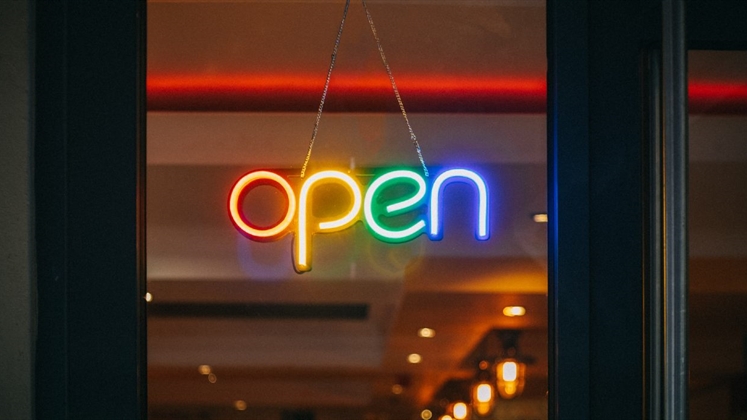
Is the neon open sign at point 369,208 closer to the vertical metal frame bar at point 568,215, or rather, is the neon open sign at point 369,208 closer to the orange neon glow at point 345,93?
the vertical metal frame bar at point 568,215

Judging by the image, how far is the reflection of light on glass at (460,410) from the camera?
12.2 m

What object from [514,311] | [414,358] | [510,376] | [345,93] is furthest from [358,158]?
[414,358]

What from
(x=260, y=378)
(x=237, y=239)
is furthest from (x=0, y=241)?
(x=260, y=378)

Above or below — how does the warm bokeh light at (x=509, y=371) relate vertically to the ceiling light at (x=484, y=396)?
above

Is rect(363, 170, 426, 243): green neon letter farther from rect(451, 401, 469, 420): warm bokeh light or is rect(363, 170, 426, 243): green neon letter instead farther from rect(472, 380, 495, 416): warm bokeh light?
rect(451, 401, 469, 420): warm bokeh light

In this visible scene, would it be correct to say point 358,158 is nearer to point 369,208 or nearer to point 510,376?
point 369,208

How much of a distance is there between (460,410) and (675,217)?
33.9ft

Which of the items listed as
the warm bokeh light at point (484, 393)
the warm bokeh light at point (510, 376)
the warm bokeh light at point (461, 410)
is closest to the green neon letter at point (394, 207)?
the warm bokeh light at point (510, 376)

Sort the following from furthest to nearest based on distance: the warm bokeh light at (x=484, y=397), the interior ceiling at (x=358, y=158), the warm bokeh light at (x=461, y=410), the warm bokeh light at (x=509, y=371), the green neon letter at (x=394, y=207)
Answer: the warm bokeh light at (x=461, y=410)
the warm bokeh light at (x=484, y=397)
the warm bokeh light at (x=509, y=371)
the interior ceiling at (x=358, y=158)
the green neon letter at (x=394, y=207)

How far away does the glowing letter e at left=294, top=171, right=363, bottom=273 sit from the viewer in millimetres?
3086

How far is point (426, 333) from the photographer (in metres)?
11.0

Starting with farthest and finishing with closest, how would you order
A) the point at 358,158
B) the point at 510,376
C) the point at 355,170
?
the point at 510,376 < the point at 358,158 < the point at 355,170

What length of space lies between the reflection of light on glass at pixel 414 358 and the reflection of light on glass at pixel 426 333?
1416 millimetres

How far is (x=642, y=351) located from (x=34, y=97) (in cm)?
192
